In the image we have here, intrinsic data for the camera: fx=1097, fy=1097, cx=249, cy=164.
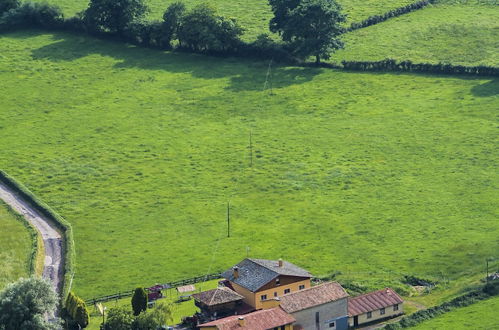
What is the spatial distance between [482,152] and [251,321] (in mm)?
73458

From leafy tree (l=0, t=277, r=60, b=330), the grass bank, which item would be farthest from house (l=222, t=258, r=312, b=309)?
the grass bank

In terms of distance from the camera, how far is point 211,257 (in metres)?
159

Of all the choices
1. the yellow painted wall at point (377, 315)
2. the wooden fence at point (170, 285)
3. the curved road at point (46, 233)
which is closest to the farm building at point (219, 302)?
the wooden fence at point (170, 285)

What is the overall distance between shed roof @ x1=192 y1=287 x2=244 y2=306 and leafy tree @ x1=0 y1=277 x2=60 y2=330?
1849 centimetres

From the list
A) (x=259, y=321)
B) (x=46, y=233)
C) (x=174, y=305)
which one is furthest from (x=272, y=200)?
(x=259, y=321)

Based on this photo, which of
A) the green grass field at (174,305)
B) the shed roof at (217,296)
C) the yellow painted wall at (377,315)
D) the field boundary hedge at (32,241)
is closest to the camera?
the shed roof at (217,296)

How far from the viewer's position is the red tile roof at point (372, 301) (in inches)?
5565

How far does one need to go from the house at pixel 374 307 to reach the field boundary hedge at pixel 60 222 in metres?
38.7

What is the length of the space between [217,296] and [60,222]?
39.2 metres

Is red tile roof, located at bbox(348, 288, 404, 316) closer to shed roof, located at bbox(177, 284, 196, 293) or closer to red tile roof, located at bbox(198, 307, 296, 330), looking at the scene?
red tile roof, located at bbox(198, 307, 296, 330)

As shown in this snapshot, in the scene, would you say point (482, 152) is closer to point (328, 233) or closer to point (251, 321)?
point (328, 233)

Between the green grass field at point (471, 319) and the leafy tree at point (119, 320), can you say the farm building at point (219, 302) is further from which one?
the green grass field at point (471, 319)

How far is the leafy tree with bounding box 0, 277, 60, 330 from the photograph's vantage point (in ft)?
439

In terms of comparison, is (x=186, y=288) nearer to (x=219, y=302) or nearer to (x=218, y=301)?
(x=218, y=301)
